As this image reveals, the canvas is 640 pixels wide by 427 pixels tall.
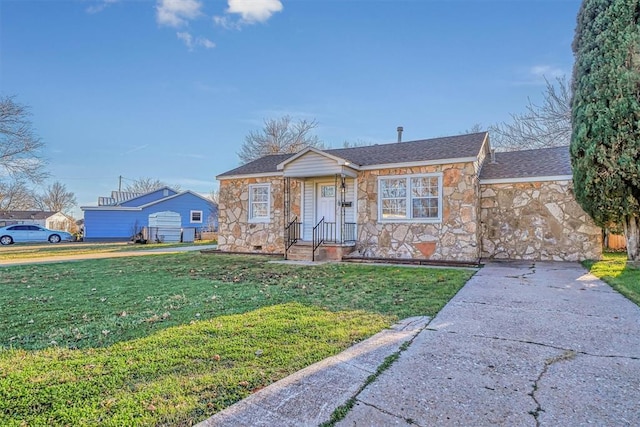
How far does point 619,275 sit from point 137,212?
2847cm

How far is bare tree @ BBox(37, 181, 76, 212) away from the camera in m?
45.4

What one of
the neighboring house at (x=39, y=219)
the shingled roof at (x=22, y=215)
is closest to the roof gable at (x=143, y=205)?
the neighboring house at (x=39, y=219)

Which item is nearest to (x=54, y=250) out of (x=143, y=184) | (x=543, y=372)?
(x=543, y=372)

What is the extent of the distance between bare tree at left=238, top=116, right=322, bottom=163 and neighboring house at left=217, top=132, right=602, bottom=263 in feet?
46.6

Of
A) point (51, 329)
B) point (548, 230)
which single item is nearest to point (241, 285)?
point (51, 329)

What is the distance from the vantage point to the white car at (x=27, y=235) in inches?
870

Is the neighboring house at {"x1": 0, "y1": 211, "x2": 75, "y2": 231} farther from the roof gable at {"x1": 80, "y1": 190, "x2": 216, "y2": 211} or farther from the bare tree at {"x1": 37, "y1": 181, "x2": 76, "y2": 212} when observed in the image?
the roof gable at {"x1": 80, "y1": 190, "x2": 216, "y2": 211}

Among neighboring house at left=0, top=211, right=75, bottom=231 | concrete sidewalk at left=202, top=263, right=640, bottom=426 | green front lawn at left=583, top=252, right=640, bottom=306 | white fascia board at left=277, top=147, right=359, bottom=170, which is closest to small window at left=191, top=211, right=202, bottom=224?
neighboring house at left=0, top=211, right=75, bottom=231

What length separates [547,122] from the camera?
18125mm

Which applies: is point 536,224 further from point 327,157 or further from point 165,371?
point 165,371

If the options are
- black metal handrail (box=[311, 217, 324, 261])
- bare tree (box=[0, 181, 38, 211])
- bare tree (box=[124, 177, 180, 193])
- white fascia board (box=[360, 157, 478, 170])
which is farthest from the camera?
bare tree (box=[124, 177, 180, 193])

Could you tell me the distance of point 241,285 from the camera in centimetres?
640

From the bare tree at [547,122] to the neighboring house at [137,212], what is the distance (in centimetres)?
2325

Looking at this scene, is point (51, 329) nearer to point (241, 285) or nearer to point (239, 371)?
point (239, 371)
